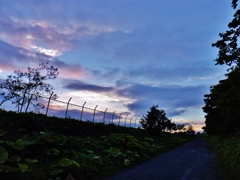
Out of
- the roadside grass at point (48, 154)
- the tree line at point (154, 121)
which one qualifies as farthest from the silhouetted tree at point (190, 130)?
the roadside grass at point (48, 154)

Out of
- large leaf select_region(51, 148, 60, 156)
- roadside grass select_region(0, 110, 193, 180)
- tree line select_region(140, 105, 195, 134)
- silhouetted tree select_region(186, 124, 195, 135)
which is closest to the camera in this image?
roadside grass select_region(0, 110, 193, 180)

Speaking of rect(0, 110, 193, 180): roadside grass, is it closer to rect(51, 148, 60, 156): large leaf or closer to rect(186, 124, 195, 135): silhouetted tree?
rect(51, 148, 60, 156): large leaf

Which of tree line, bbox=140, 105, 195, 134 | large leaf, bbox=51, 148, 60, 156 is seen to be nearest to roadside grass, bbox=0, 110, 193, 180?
large leaf, bbox=51, 148, 60, 156

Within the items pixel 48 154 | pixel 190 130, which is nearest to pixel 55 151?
pixel 48 154

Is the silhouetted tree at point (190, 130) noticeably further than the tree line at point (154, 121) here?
Yes

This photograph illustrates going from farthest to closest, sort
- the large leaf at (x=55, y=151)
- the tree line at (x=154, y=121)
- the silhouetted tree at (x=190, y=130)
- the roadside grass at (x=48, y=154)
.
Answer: the silhouetted tree at (x=190, y=130)
the tree line at (x=154, y=121)
the large leaf at (x=55, y=151)
the roadside grass at (x=48, y=154)

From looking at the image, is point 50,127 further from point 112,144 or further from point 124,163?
point 124,163

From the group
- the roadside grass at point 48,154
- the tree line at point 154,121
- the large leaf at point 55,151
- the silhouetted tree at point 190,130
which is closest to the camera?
the roadside grass at point 48,154

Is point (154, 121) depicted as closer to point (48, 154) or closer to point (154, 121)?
point (154, 121)

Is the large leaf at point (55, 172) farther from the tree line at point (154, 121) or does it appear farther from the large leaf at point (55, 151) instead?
the tree line at point (154, 121)

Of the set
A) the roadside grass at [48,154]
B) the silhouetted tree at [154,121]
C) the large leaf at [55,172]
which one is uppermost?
the silhouetted tree at [154,121]

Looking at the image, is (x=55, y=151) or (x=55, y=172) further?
(x=55, y=151)

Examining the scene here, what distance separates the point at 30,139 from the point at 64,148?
2.23 m

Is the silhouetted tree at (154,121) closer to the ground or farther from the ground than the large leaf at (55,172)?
farther from the ground
